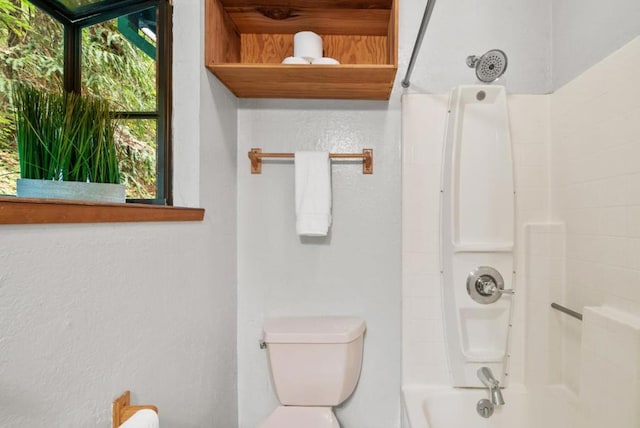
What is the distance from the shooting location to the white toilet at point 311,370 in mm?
1363

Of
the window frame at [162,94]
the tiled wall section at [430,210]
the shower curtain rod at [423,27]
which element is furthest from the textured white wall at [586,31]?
the window frame at [162,94]

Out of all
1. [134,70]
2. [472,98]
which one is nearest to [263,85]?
[134,70]

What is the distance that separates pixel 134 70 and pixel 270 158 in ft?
2.11

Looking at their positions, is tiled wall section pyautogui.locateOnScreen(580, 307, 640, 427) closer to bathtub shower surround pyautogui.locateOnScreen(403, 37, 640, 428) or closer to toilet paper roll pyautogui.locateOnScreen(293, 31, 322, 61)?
bathtub shower surround pyautogui.locateOnScreen(403, 37, 640, 428)

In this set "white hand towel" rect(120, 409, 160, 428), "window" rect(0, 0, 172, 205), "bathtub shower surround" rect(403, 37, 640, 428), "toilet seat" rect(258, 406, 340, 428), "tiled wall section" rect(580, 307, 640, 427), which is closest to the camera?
"white hand towel" rect(120, 409, 160, 428)

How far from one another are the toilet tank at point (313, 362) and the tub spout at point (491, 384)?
565 millimetres

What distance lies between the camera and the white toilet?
1363 millimetres

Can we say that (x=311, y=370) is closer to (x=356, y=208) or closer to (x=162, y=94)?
(x=356, y=208)

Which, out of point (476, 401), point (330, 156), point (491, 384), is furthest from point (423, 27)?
point (476, 401)

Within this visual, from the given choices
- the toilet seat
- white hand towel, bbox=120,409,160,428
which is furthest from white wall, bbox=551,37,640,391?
white hand towel, bbox=120,409,160,428

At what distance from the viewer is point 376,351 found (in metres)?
1.53

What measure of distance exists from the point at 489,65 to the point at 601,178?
2.05ft

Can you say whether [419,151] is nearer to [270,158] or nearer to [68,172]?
[270,158]

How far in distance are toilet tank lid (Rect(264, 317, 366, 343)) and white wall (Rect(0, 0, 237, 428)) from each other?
22 cm
